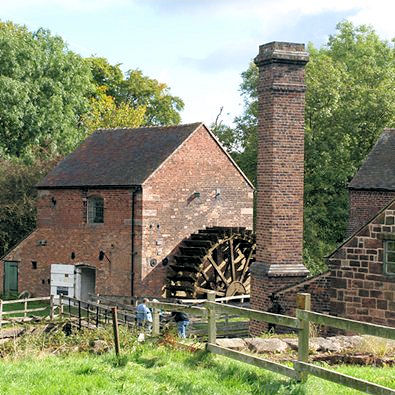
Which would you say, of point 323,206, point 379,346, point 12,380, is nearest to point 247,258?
point 323,206

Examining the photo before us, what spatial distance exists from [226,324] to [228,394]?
1687cm

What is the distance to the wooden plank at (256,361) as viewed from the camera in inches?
347

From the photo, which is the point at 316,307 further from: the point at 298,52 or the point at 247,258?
the point at 247,258

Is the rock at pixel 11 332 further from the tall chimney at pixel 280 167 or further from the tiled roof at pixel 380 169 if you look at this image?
the tiled roof at pixel 380 169

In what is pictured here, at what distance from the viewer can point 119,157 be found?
108 ft

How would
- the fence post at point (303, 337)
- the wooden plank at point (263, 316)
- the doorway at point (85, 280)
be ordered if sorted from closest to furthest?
1. the fence post at point (303, 337)
2. the wooden plank at point (263, 316)
3. the doorway at point (85, 280)

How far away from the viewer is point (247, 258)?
33125 mm

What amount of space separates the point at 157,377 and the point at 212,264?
2256 cm

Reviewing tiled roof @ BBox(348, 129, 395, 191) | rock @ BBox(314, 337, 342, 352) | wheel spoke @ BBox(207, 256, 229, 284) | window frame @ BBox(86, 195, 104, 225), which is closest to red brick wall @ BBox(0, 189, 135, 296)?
window frame @ BBox(86, 195, 104, 225)

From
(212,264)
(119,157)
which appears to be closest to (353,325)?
(212,264)

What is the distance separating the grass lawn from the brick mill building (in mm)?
19418

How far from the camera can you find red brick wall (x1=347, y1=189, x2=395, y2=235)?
27.9 m

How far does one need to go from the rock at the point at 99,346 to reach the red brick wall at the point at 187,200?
1674 cm

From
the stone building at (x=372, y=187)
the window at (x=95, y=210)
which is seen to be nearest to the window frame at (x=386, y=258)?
the stone building at (x=372, y=187)
